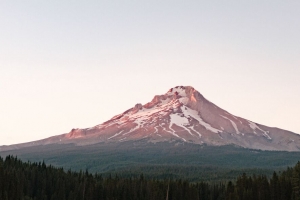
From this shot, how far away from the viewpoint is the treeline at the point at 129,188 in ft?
320

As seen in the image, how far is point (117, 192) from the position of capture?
107312 mm

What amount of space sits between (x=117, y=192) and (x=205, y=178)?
72.4 metres

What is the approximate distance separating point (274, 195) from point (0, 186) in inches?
2329

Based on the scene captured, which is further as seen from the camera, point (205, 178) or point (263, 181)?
point (205, 178)

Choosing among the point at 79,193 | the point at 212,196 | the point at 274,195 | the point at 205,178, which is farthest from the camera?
the point at 205,178

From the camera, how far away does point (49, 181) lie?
364ft

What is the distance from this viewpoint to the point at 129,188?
10944cm

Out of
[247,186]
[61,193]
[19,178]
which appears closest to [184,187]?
[247,186]

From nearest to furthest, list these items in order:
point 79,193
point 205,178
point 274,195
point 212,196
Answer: point 274,195 < point 79,193 < point 212,196 < point 205,178

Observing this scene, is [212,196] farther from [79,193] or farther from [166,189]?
[79,193]

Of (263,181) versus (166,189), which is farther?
(166,189)

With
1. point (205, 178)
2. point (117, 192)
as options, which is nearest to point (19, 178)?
point (117, 192)

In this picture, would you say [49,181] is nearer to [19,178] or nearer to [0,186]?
[19,178]

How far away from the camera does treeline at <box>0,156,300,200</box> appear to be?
97.6 meters
